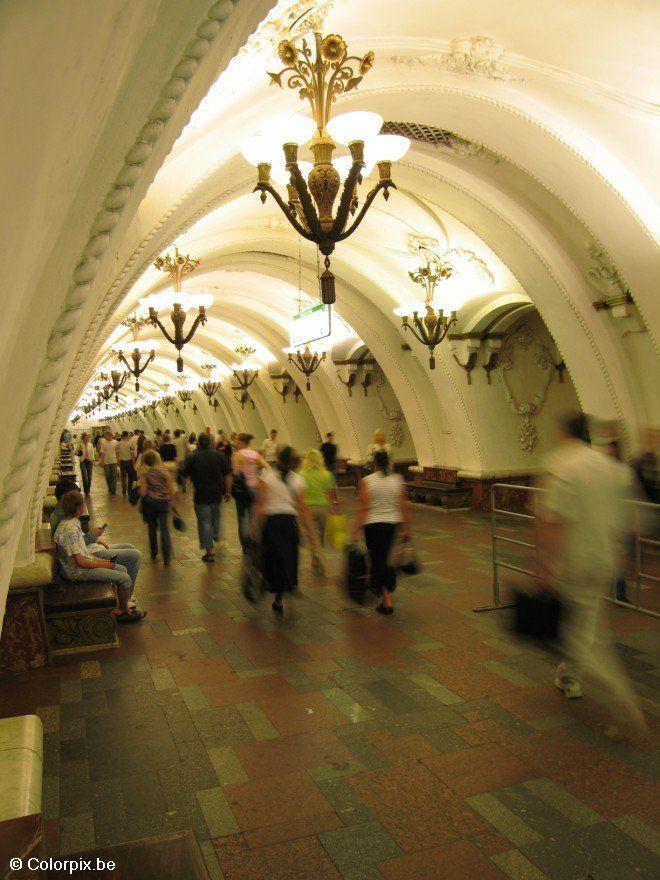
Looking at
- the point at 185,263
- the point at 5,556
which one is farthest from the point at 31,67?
the point at 185,263

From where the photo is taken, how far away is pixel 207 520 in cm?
840

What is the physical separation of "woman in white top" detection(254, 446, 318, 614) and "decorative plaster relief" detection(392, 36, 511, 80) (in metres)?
3.61

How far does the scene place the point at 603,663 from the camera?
3445mm

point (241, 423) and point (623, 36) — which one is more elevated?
point (623, 36)

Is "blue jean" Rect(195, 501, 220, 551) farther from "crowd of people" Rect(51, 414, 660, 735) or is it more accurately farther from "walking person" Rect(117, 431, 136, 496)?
"walking person" Rect(117, 431, 136, 496)

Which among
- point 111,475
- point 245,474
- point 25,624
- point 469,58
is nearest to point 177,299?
point 245,474

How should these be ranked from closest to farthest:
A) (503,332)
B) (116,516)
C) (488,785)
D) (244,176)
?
(488,785)
(244,176)
(503,332)
(116,516)

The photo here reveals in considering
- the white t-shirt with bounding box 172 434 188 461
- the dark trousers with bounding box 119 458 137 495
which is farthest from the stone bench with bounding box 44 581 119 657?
the white t-shirt with bounding box 172 434 188 461

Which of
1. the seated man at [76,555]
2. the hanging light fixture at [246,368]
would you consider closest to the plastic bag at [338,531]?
the seated man at [76,555]

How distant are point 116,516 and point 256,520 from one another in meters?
8.25

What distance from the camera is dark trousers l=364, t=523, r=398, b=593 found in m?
5.71

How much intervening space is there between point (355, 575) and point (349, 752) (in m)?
2.57

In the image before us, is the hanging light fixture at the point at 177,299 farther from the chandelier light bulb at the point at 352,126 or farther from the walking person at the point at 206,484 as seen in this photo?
the chandelier light bulb at the point at 352,126

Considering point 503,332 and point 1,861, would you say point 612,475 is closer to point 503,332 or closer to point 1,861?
point 1,861
